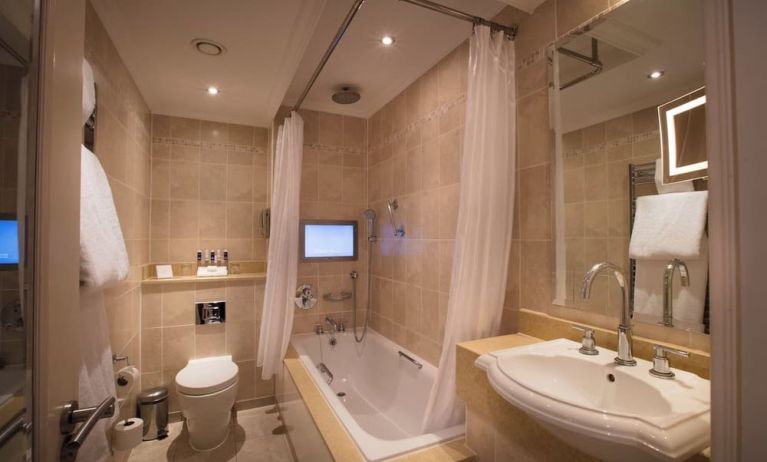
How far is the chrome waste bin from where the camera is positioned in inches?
88.0

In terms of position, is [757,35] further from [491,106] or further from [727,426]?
[491,106]

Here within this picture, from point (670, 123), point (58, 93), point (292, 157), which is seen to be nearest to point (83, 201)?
point (58, 93)

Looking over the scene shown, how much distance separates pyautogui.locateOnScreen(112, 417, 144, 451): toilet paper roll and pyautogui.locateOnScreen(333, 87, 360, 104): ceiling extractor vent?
7.97 ft

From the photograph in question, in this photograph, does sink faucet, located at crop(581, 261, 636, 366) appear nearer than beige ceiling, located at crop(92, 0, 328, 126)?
Yes

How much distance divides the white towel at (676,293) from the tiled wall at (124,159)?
2.28 meters

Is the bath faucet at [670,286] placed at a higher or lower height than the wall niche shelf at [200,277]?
higher

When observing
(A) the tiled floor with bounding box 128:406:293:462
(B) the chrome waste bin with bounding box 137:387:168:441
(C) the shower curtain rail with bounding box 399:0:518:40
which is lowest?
(A) the tiled floor with bounding box 128:406:293:462

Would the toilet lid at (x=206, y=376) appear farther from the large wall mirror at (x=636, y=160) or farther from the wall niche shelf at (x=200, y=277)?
the large wall mirror at (x=636, y=160)

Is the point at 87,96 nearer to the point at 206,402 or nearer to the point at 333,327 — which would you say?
the point at 206,402

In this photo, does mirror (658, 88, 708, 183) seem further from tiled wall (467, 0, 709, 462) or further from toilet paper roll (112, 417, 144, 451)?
toilet paper roll (112, 417, 144, 451)

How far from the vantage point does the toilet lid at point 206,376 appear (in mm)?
2059

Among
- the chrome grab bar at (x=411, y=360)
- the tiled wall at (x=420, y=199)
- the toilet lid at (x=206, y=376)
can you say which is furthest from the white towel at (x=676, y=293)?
the toilet lid at (x=206, y=376)

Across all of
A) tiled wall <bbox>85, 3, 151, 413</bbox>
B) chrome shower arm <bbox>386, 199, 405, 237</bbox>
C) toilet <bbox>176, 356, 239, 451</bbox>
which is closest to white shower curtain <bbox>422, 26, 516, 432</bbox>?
chrome shower arm <bbox>386, 199, 405, 237</bbox>

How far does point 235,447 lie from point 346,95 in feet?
8.60
